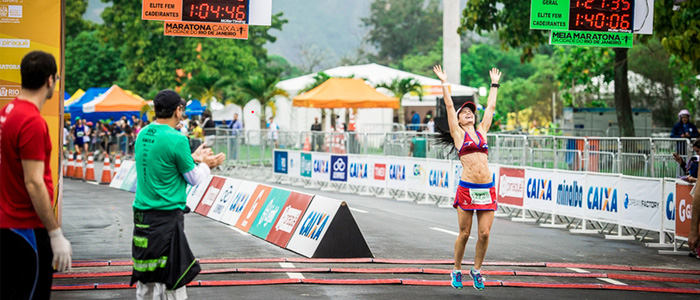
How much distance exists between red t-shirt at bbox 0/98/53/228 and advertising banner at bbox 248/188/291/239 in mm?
7682

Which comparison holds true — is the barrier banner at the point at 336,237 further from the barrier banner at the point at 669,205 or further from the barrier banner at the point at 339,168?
the barrier banner at the point at 339,168

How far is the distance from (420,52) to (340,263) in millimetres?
99792

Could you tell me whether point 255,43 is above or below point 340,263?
above

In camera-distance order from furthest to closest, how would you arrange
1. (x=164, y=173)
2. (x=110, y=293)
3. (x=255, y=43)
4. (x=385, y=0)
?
(x=385, y=0) < (x=255, y=43) < (x=110, y=293) < (x=164, y=173)

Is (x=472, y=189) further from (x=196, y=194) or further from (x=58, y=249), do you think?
(x=196, y=194)

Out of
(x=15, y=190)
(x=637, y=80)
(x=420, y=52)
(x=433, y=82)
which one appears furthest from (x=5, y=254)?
(x=420, y=52)

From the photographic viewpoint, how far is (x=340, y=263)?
10656 mm

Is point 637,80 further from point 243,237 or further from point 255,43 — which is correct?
point 243,237

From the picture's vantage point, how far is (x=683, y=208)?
1306 centimetres

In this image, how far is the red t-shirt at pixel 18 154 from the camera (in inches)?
194

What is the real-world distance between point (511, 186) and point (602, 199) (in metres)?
2.88

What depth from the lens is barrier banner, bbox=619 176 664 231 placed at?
1398 cm

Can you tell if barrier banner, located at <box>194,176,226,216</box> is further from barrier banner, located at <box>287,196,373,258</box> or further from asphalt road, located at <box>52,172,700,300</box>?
barrier banner, located at <box>287,196,373,258</box>

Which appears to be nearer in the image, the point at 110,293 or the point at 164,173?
the point at 164,173
